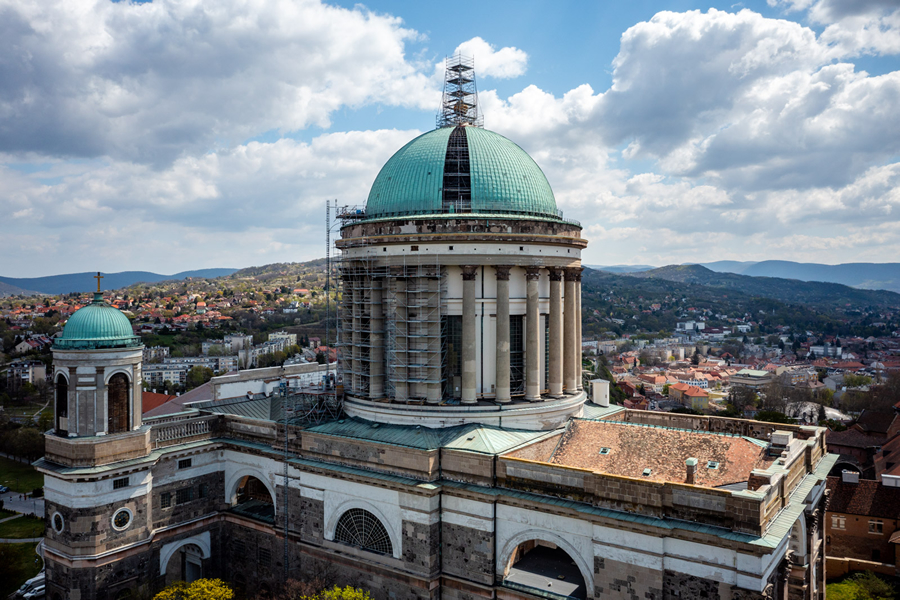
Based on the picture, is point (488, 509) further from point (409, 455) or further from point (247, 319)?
point (247, 319)

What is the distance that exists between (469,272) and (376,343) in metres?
7.32

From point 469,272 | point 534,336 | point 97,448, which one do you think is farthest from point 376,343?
point 97,448

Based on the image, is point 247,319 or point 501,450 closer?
point 501,450

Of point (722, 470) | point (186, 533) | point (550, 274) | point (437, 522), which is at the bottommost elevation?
point (186, 533)

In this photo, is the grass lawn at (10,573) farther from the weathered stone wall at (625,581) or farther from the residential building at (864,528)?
the residential building at (864,528)

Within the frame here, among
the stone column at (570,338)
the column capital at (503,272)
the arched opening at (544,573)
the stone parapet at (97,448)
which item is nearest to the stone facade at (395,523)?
the stone parapet at (97,448)

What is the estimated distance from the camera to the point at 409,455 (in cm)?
2983

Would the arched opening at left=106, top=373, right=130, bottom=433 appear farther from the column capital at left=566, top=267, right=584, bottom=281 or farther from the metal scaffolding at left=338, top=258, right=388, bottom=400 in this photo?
the column capital at left=566, top=267, right=584, bottom=281

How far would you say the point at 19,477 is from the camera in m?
72.8

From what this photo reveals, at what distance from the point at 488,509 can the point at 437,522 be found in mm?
2953

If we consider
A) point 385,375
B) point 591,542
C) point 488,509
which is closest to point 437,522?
point 488,509

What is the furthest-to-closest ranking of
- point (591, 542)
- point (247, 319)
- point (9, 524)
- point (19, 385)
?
point (247, 319)
point (19, 385)
point (9, 524)
point (591, 542)

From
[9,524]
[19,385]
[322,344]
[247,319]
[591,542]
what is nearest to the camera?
[591,542]

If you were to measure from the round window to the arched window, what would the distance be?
1166 cm
